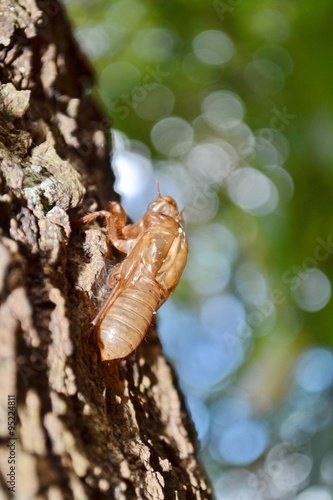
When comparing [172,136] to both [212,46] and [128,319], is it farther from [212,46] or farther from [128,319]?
[128,319]

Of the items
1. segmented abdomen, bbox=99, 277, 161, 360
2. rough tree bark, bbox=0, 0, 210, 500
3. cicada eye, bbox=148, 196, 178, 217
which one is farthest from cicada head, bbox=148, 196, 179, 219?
segmented abdomen, bbox=99, 277, 161, 360

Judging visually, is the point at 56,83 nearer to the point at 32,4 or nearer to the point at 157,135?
the point at 32,4

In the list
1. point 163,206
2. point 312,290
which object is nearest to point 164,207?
point 163,206

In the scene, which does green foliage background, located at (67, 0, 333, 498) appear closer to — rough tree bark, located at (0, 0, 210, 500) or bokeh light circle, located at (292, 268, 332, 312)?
bokeh light circle, located at (292, 268, 332, 312)

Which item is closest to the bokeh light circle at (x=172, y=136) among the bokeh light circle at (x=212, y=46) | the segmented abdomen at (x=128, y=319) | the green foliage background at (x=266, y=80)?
the green foliage background at (x=266, y=80)

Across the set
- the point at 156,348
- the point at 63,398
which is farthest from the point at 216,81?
the point at 63,398

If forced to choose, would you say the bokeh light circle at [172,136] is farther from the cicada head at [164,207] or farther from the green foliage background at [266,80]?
the cicada head at [164,207]
